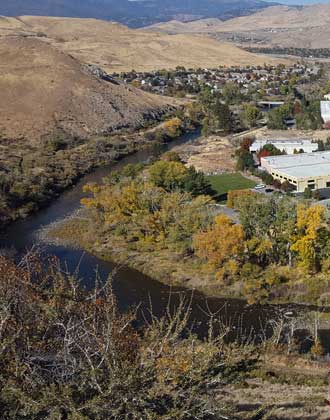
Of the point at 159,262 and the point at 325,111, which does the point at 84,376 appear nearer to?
the point at 159,262

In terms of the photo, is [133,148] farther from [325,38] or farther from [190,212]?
[325,38]

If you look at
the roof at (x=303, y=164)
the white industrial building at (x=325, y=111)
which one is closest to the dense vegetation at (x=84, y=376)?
the roof at (x=303, y=164)

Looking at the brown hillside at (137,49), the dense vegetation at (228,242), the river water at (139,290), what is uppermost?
the brown hillside at (137,49)

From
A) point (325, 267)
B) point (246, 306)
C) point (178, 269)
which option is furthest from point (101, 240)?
point (325, 267)

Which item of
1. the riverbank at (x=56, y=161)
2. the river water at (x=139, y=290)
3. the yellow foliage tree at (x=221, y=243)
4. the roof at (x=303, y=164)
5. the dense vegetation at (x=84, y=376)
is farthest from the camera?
the riverbank at (x=56, y=161)

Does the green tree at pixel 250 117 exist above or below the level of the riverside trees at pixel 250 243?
above

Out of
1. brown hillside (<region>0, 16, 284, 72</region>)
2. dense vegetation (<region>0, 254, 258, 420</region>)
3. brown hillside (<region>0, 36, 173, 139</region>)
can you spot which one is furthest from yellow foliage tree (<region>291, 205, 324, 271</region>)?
brown hillside (<region>0, 16, 284, 72</region>)

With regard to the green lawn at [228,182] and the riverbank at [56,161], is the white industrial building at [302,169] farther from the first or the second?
the riverbank at [56,161]

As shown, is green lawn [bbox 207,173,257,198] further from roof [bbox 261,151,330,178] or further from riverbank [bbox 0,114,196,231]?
riverbank [bbox 0,114,196,231]
